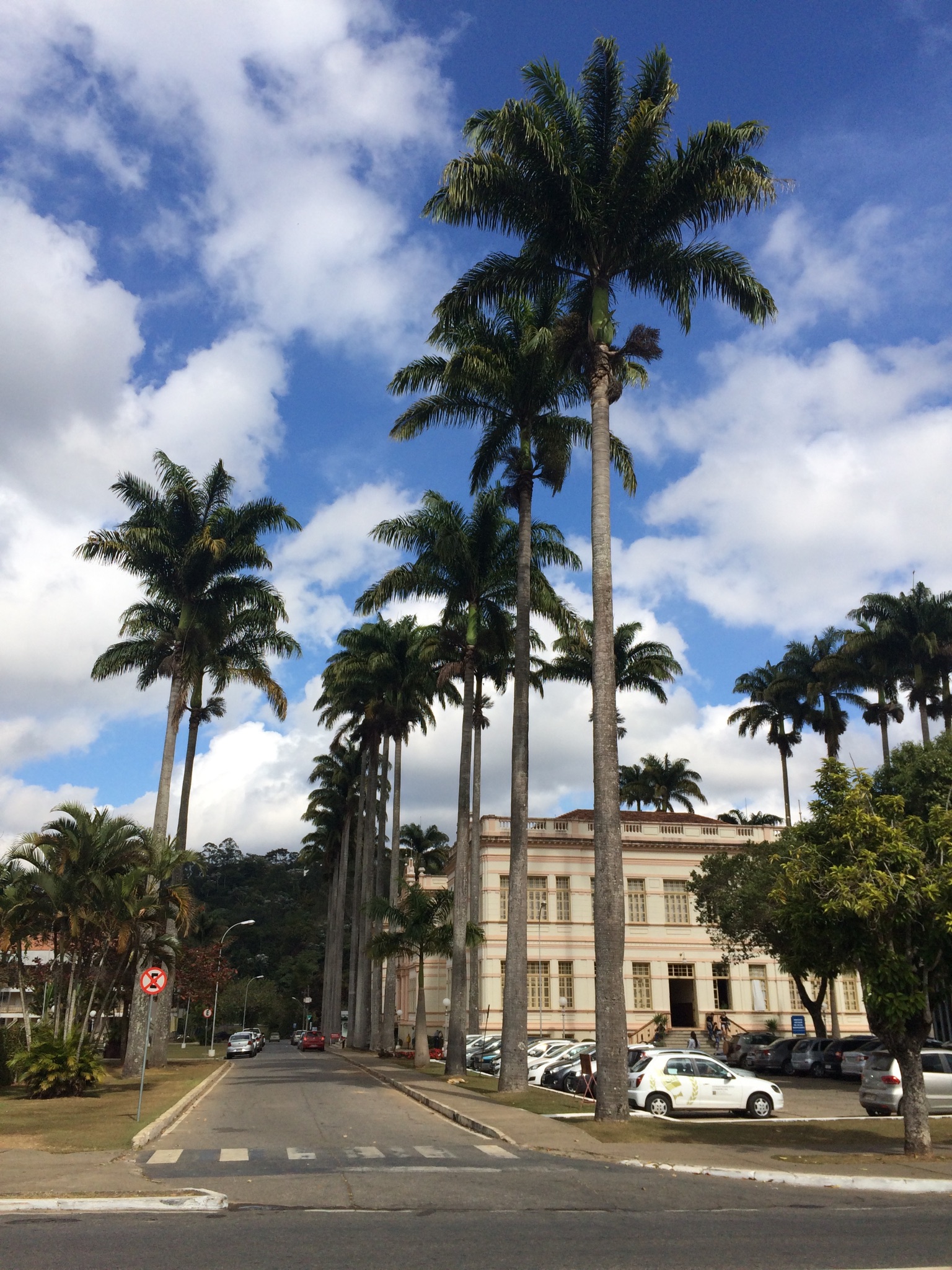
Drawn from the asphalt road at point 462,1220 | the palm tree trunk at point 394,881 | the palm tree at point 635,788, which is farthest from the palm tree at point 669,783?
the asphalt road at point 462,1220

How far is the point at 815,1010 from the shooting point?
138ft

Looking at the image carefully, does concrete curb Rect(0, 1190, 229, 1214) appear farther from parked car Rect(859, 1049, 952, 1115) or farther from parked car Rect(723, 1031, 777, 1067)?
parked car Rect(723, 1031, 777, 1067)

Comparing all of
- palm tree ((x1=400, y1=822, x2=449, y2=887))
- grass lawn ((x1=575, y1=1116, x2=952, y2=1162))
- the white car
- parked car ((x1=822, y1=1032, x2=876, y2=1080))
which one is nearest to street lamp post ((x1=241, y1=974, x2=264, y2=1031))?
palm tree ((x1=400, y1=822, x2=449, y2=887))

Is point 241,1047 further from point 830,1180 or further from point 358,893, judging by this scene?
point 830,1180

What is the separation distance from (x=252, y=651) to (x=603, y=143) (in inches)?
857

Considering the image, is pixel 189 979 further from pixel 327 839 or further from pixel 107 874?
pixel 107 874

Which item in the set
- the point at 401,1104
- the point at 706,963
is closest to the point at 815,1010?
the point at 706,963

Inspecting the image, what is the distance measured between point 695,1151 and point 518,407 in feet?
62.6

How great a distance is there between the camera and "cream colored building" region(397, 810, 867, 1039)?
52.1 meters

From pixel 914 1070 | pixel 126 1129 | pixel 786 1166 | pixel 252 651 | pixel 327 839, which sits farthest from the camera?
pixel 327 839

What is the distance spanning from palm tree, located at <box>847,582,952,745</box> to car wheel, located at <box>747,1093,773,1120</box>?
106 feet

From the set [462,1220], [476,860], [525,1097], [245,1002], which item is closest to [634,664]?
[476,860]

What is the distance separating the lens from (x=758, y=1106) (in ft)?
71.8

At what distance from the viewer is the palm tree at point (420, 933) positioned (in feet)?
117
